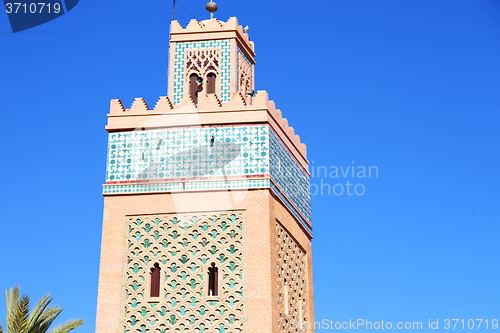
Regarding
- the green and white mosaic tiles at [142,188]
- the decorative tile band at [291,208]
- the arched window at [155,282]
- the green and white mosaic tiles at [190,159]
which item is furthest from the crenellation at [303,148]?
the arched window at [155,282]

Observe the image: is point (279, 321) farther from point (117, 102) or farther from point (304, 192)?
point (117, 102)

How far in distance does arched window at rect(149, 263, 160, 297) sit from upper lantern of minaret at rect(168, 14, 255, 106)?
2.94 meters

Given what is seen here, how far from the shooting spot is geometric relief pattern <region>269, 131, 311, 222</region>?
1456 cm

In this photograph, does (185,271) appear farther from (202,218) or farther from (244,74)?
(244,74)

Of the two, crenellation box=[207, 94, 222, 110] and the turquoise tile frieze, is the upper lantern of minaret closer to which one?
the turquoise tile frieze

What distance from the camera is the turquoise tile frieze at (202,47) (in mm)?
15398

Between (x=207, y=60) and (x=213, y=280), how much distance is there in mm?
3901

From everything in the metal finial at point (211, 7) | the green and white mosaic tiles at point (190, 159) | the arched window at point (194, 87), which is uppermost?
the metal finial at point (211, 7)

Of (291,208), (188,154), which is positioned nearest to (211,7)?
(188,154)

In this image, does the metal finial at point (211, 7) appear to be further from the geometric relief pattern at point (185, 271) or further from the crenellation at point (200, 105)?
the geometric relief pattern at point (185, 271)

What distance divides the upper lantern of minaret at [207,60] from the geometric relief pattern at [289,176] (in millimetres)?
1110

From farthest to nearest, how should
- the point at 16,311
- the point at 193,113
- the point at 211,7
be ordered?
1. the point at 211,7
2. the point at 193,113
3. the point at 16,311

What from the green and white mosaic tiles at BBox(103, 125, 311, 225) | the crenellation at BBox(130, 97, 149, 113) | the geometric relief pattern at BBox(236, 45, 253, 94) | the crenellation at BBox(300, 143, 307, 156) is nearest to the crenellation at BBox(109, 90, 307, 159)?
the crenellation at BBox(130, 97, 149, 113)

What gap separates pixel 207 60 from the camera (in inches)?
615
